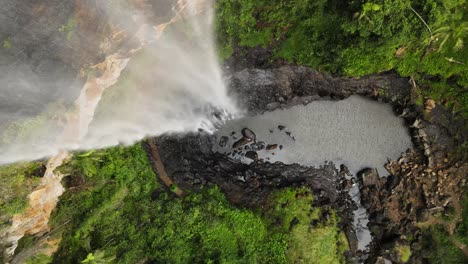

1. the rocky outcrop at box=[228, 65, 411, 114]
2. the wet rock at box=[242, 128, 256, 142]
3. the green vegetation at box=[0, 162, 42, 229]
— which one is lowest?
the green vegetation at box=[0, 162, 42, 229]

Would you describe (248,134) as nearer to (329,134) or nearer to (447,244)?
(329,134)

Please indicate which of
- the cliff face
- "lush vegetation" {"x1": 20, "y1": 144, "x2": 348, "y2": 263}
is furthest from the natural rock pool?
the cliff face

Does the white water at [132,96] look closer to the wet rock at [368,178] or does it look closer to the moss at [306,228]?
the moss at [306,228]

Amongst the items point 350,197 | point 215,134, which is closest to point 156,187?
point 215,134

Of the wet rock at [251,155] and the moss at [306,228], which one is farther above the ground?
the wet rock at [251,155]

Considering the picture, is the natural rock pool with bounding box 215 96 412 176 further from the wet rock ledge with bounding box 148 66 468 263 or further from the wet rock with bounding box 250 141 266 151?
the wet rock ledge with bounding box 148 66 468 263

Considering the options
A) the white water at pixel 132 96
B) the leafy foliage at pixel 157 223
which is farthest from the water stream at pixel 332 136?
the leafy foliage at pixel 157 223
